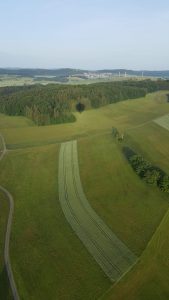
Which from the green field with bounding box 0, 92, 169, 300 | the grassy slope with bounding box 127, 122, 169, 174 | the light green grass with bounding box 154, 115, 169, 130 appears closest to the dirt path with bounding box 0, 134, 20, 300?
the green field with bounding box 0, 92, 169, 300

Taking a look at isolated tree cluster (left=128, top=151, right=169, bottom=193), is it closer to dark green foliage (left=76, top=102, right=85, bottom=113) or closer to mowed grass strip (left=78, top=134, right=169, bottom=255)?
mowed grass strip (left=78, top=134, right=169, bottom=255)

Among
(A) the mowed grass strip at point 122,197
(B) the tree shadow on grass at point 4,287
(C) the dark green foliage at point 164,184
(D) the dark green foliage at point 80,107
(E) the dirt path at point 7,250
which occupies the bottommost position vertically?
(B) the tree shadow on grass at point 4,287

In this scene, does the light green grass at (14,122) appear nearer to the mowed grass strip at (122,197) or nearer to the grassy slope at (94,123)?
the grassy slope at (94,123)

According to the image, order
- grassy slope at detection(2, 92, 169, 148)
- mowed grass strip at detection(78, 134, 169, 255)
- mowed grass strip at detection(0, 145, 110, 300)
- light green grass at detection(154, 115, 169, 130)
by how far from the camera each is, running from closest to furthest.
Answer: mowed grass strip at detection(0, 145, 110, 300), mowed grass strip at detection(78, 134, 169, 255), grassy slope at detection(2, 92, 169, 148), light green grass at detection(154, 115, 169, 130)

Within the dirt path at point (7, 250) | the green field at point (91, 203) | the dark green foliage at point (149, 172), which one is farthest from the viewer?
the dark green foliage at point (149, 172)

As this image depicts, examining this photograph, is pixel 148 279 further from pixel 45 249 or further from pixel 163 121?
pixel 163 121

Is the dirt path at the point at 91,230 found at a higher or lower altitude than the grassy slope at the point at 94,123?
lower

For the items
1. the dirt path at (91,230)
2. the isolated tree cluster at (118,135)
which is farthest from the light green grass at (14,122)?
the dirt path at (91,230)
